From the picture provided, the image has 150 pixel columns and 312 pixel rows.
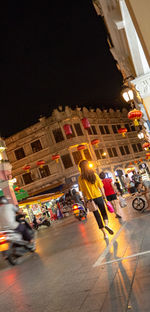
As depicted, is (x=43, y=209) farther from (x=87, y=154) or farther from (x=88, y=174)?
(x=88, y=174)

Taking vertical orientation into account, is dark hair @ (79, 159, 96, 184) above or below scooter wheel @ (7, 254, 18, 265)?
above

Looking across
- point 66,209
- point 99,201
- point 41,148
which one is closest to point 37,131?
point 41,148

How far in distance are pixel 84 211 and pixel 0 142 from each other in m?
11.0

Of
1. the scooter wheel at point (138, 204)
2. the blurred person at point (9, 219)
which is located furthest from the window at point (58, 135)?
the blurred person at point (9, 219)

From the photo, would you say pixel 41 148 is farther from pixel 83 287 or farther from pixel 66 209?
pixel 83 287

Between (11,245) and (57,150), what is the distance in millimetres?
31971

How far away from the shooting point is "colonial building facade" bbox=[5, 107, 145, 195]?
127 feet

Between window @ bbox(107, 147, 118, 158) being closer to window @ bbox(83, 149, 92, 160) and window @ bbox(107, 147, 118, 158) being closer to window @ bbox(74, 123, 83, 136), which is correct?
window @ bbox(83, 149, 92, 160)

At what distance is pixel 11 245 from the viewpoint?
7.42 meters

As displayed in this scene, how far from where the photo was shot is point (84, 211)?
1706cm

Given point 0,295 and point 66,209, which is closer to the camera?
point 0,295

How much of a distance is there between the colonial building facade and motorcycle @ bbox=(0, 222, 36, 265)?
93.4 ft

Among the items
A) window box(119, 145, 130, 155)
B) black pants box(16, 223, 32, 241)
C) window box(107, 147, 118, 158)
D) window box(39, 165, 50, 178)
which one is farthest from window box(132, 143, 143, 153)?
black pants box(16, 223, 32, 241)

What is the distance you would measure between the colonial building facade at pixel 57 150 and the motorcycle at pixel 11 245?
28.5 metres
